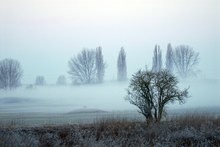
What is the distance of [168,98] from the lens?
86.2 feet

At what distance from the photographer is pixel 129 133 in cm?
2242

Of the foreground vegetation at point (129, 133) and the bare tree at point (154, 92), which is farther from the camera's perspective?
the bare tree at point (154, 92)

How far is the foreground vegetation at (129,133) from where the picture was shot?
20.0m

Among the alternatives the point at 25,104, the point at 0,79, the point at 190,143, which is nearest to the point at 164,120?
the point at 190,143

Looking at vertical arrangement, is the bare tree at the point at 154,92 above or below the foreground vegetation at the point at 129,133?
above

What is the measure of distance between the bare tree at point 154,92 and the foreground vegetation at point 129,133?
4.30ft

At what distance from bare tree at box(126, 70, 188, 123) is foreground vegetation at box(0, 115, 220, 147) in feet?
4.30

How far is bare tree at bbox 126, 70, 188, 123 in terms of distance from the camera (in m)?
26.0

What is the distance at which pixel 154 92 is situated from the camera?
26.1 m

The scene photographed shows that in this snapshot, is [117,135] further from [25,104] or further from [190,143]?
[25,104]

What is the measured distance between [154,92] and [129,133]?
14.9 feet

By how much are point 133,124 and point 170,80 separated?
3850 millimetres

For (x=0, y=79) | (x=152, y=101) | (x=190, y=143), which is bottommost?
(x=190, y=143)

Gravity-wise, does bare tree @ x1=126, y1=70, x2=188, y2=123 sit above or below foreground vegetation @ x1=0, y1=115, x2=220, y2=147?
above
